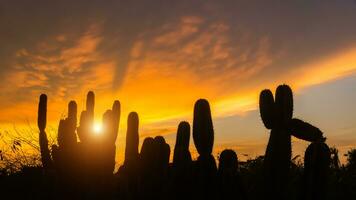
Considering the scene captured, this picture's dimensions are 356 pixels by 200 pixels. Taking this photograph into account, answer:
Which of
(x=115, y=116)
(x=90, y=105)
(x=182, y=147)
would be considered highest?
(x=90, y=105)

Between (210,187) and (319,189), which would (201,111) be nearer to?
(210,187)

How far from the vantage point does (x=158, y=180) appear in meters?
10.2

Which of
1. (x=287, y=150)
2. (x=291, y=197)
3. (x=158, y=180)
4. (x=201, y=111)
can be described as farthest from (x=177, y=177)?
(x=291, y=197)

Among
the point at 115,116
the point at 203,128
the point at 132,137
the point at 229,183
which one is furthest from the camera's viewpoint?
the point at 115,116

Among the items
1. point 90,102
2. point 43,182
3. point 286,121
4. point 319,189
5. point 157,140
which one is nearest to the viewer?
point 319,189

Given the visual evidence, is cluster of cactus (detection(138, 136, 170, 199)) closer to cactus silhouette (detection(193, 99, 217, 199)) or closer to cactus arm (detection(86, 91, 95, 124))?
cactus silhouette (detection(193, 99, 217, 199))

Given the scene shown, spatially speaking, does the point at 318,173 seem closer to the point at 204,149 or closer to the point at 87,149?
the point at 204,149

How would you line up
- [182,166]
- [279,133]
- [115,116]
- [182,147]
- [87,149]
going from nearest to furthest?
[279,133] → [182,166] → [182,147] → [87,149] → [115,116]

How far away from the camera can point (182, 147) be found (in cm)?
1016

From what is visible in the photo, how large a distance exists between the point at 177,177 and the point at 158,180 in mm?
554

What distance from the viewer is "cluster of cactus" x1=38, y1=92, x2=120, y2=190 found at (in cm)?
1226

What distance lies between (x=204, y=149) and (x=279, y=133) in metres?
1.44

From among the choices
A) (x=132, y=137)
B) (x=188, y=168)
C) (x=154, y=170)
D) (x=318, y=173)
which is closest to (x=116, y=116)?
(x=132, y=137)

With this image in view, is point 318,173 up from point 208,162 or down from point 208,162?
down
